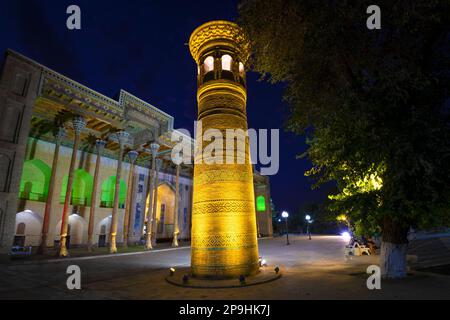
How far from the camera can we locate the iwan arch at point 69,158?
1642 centimetres

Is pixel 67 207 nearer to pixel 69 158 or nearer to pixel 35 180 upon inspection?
pixel 35 180

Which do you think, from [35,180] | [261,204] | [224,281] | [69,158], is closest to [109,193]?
[69,158]

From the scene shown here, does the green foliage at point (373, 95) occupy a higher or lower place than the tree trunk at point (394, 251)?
higher

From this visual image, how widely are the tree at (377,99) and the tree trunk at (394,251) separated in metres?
0.03

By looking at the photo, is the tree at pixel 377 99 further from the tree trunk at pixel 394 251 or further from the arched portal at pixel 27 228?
the arched portal at pixel 27 228

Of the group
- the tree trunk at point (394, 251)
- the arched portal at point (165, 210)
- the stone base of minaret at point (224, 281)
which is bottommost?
the stone base of minaret at point (224, 281)

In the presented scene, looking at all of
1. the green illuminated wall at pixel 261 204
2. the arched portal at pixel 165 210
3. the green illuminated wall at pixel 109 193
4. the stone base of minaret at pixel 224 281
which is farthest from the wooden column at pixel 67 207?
the green illuminated wall at pixel 261 204

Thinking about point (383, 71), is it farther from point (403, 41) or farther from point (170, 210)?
point (170, 210)

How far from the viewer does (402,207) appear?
6.58 meters

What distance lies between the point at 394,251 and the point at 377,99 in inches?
158

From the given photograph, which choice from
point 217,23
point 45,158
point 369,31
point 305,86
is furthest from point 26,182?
point 369,31

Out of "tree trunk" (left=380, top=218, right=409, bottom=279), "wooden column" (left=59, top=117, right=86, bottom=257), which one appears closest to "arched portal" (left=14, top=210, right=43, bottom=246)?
"wooden column" (left=59, top=117, right=86, bottom=257)

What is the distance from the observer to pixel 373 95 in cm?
696
